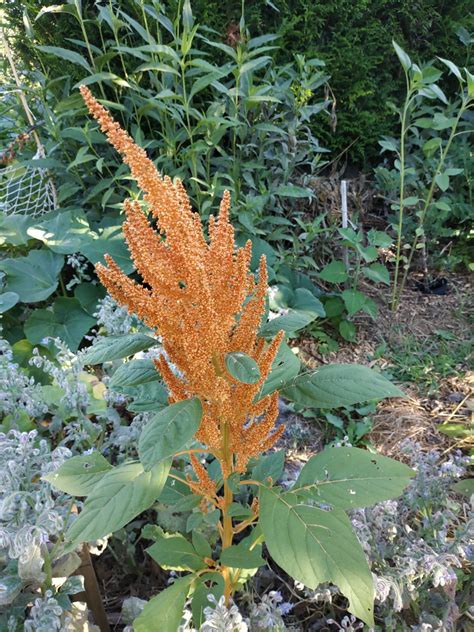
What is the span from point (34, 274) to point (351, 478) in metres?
2.36

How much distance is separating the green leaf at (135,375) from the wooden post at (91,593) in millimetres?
624

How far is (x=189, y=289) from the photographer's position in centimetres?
86

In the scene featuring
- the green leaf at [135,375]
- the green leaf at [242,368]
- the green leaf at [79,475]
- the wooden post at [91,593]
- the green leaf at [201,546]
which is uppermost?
the green leaf at [242,368]

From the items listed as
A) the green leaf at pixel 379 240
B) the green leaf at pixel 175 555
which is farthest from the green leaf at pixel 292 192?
the green leaf at pixel 175 555

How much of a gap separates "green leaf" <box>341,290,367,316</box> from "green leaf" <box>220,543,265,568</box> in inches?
73.5

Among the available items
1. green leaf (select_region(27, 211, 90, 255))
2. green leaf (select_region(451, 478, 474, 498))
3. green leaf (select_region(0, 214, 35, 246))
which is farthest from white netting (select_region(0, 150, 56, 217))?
green leaf (select_region(451, 478, 474, 498))

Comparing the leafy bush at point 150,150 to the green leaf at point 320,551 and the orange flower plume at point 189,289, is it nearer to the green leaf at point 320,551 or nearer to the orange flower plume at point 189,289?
the orange flower plume at point 189,289

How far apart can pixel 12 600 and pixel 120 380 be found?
68 cm

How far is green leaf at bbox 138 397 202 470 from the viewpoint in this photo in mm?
812

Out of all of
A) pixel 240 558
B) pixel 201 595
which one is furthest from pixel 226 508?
pixel 201 595

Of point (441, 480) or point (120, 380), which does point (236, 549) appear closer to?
point (120, 380)

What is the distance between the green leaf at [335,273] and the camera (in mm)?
2953

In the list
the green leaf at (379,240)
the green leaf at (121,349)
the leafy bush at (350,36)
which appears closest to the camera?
the green leaf at (121,349)

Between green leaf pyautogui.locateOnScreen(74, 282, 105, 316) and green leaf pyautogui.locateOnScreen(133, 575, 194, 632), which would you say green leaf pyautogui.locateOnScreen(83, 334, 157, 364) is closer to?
green leaf pyautogui.locateOnScreen(133, 575, 194, 632)
